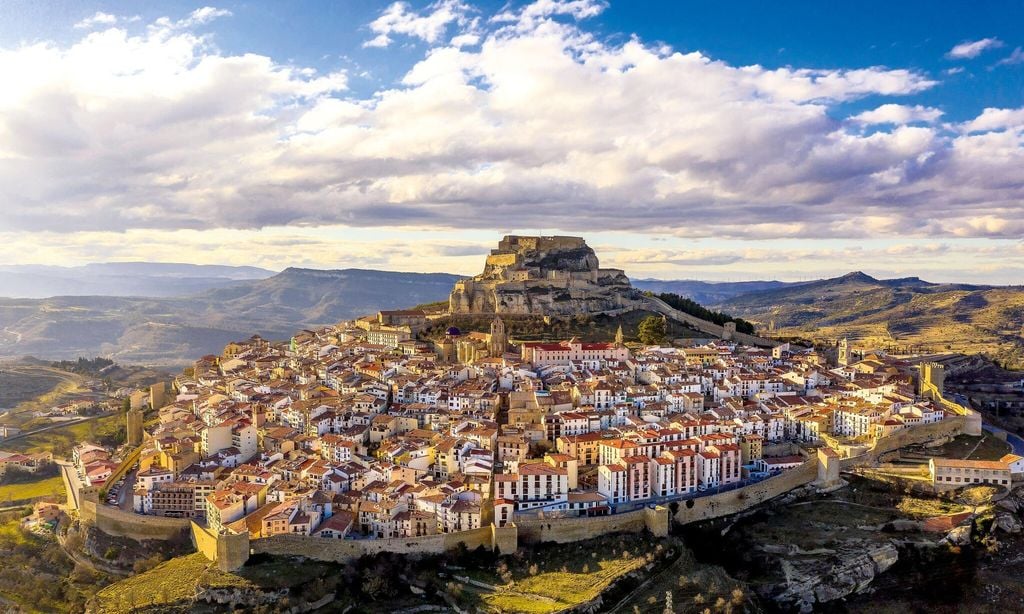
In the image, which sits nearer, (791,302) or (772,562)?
(772,562)

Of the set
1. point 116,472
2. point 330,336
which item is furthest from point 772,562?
point 330,336

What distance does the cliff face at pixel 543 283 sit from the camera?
56281 mm

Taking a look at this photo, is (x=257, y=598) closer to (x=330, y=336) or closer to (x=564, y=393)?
(x=564, y=393)

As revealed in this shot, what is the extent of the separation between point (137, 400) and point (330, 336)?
50.8ft

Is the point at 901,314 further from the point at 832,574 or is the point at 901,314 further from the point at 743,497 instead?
the point at 832,574

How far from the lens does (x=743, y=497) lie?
87.9ft

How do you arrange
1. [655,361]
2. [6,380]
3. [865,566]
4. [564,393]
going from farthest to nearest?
1. [6,380]
2. [655,361]
3. [564,393]
4. [865,566]

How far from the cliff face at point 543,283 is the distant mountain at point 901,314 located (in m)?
30.0

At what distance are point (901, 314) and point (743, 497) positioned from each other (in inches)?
4240

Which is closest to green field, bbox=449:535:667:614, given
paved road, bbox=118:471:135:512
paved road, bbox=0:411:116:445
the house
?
the house

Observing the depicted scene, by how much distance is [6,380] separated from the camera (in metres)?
64.6

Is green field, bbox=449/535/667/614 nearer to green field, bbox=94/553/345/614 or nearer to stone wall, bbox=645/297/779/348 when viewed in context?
green field, bbox=94/553/345/614

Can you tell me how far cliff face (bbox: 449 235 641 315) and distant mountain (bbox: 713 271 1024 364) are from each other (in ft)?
98.3

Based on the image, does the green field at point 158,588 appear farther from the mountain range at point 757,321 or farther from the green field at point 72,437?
the mountain range at point 757,321
